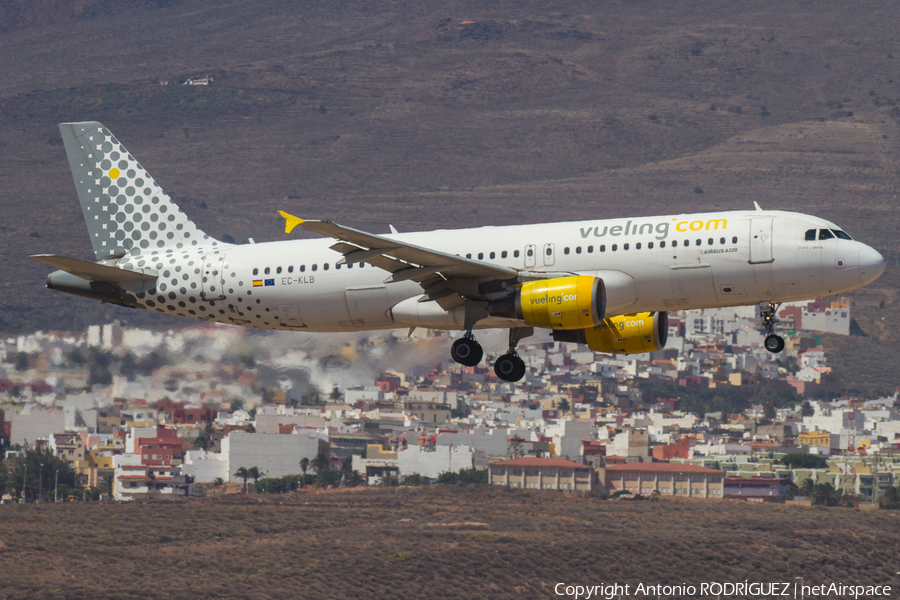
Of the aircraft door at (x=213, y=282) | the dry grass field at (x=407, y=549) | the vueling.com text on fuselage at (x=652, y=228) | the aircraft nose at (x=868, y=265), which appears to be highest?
the vueling.com text on fuselage at (x=652, y=228)

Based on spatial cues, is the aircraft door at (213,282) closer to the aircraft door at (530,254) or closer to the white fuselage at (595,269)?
the white fuselage at (595,269)

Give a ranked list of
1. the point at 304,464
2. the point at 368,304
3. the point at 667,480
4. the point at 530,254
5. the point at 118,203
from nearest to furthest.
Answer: the point at 530,254 < the point at 368,304 < the point at 118,203 < the point at 667,480 < the point at 304,464

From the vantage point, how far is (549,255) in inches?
1626

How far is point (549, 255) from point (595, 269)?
141 cm

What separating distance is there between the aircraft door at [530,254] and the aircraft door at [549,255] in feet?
1.06

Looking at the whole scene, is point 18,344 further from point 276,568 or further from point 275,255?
point 275,255

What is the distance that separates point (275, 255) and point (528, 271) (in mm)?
8088

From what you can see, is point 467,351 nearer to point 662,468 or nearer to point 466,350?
point 466,350

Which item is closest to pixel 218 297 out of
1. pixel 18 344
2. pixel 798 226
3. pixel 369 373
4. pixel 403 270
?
pixel 403 270

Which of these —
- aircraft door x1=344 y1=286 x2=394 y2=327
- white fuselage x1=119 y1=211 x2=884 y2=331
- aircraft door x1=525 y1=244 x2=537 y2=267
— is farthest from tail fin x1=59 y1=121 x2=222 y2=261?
aircraft door x1=525 y1=244 x2=537 y2=267

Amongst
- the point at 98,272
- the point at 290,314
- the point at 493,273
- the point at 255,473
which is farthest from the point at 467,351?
the point at 255,473

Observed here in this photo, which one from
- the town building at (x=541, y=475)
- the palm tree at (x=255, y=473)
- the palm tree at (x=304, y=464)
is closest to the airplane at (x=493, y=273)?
the town building at (x=541, y=475)

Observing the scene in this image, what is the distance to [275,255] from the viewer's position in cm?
4409

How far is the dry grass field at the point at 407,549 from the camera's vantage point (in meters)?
111
